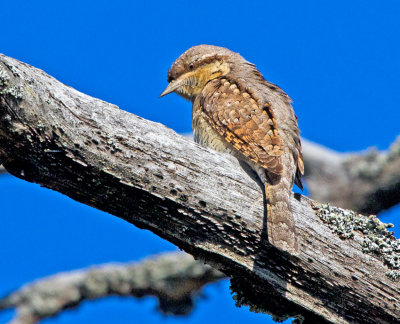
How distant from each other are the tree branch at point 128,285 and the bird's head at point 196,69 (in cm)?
235

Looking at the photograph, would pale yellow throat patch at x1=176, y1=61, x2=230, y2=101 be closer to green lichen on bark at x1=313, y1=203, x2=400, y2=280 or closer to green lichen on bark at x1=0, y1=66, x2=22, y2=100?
green lichen on bark at x1=313, y1=203, x2=400, y2=280

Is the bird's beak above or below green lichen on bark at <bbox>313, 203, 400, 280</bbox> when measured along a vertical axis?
above

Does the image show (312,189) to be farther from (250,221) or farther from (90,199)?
(90,199)

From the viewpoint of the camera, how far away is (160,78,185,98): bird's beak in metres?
5.23

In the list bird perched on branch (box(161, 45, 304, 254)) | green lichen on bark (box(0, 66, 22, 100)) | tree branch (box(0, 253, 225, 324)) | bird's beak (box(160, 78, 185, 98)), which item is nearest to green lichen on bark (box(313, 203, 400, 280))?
bird perched on branch (box(161, 45, 304, 254))

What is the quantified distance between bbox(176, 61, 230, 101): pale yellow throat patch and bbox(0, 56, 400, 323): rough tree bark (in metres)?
2.05

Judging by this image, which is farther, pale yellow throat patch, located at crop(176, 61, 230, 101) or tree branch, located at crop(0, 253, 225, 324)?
tree branch, located at crop(0, 253, 225, 324)

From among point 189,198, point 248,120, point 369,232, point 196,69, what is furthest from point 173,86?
point 369,232

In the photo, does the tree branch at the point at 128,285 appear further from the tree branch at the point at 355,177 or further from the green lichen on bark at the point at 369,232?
the green lichen on bark at the point at 369,232

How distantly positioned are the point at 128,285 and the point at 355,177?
3.13 meters

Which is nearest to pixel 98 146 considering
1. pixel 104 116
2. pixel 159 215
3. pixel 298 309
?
pixel 104 116

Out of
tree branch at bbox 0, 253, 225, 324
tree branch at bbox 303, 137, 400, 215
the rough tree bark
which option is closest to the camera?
the rough tree bark

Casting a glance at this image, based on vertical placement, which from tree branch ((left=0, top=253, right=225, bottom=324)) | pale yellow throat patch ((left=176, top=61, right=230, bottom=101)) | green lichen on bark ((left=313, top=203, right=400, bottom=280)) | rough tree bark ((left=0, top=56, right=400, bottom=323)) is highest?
pale yellow throat patch ((left=176, top=61, right=230, bottom=101))

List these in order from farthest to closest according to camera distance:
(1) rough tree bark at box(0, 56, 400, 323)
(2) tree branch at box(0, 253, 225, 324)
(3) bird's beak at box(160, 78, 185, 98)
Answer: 1. (2) tree branch at box(0, 253, 225, 324)
2. (3) bird's beak at box(160, 78, 185, 98)
3. (1) rough tree bark at box(0, 56, 400, 323)
